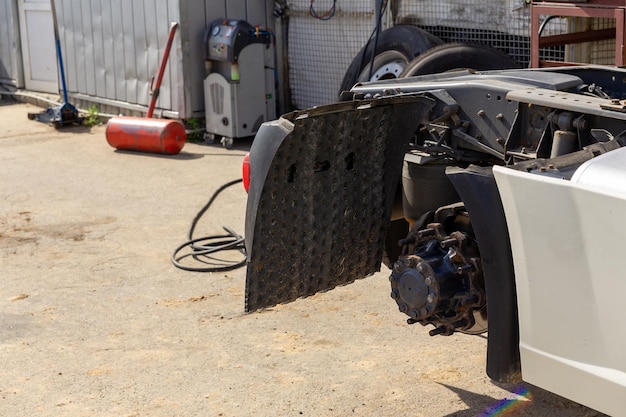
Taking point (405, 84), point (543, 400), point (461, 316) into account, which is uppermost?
point (405, 84)

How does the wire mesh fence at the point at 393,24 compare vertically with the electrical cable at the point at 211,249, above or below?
above

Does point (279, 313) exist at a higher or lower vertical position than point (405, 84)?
lower

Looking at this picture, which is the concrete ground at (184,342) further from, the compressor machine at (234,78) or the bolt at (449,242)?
the compressor machine at (234,78)

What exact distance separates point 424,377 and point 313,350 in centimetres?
65

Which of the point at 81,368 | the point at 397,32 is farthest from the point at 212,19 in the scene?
the point at 81,368

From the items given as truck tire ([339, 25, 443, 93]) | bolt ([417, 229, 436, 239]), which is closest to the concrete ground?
bolt ([417, 229, 436, 239])

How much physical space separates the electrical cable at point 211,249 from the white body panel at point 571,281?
128 inches

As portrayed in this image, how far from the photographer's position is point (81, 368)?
183 inches

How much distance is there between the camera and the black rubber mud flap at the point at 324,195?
12.4 ft

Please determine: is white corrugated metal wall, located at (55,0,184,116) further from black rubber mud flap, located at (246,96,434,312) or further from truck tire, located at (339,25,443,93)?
black rubber mud flap, located at (246,96,434,312)

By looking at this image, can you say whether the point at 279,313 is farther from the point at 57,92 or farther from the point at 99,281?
the point at 57,92

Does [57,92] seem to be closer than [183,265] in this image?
No

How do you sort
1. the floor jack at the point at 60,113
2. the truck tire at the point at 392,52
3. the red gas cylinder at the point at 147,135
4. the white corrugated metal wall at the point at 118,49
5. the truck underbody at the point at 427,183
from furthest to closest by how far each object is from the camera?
1. the floor jack at the point at 60,113
2. the white corrugated metal wall at the point at 118,49
3. the red gas cylinder at the point at 147,135
4. the truck tire at the point at 392,52
5. the truck underbody at the point at 427,183

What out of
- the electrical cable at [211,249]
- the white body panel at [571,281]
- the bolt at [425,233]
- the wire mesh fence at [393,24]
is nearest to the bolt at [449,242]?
the bolt at [425,233]
